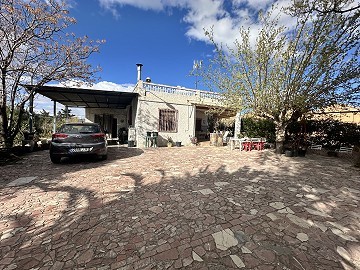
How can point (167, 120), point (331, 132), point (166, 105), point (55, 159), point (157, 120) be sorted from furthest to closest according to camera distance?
1. point (167, 120)
2. point (166, 105)
3. point (157, 120)
4. point (331, 132)
5. point (55, 159)

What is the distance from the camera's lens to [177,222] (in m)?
2.59

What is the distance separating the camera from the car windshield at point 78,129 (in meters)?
6.10

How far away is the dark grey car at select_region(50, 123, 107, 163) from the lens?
589 centimetres

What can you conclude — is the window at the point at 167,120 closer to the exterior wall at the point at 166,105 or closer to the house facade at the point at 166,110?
the house facade at the point at 166,110

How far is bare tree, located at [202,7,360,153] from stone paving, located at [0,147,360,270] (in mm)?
3879

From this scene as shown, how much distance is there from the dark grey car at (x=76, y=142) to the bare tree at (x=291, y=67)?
20.7 feet

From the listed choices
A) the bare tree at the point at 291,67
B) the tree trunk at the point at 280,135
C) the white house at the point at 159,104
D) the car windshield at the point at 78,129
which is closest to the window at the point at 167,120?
the white house at the point at 159,104

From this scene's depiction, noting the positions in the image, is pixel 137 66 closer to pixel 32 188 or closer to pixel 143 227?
pixel 32 188

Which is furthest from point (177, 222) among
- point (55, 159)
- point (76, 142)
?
point (55, 159)

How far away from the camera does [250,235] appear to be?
91.1 inches

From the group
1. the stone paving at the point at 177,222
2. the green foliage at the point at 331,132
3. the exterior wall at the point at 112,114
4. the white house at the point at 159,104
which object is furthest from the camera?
the exterior wall at the point at 112,114

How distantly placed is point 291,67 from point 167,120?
303 inches

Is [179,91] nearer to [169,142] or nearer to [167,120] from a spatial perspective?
[167,120]

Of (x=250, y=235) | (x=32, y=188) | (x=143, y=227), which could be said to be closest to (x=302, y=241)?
(x=250, y=235)
